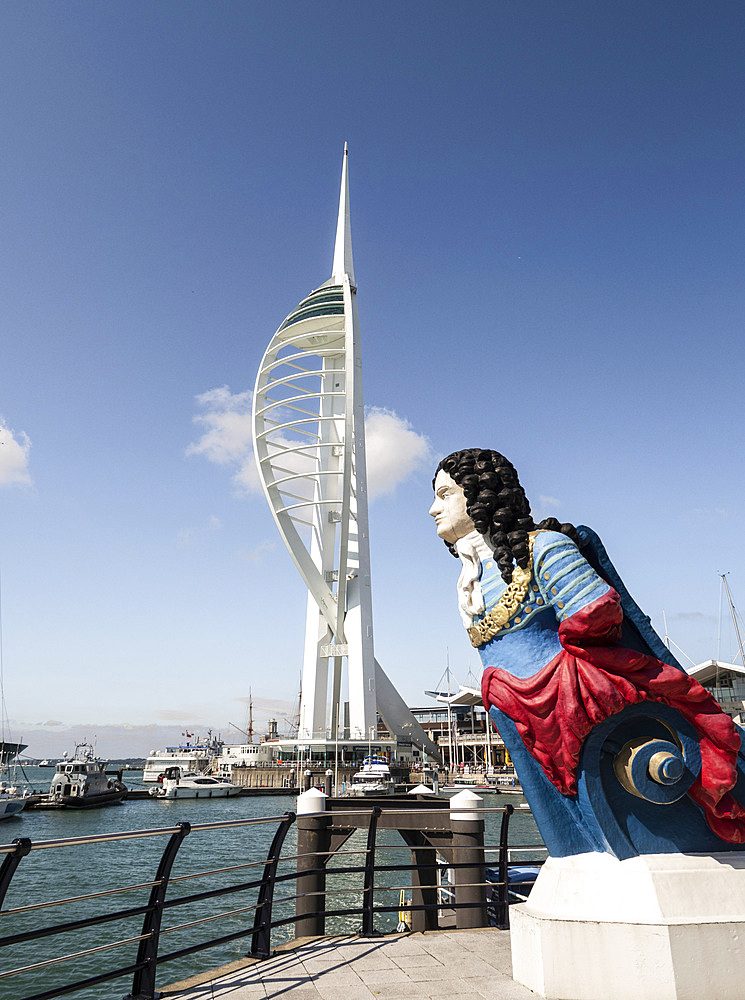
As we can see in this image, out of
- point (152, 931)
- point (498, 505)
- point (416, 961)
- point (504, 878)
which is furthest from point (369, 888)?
point (498, 505)

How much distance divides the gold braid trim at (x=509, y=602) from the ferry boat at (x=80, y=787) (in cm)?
4588

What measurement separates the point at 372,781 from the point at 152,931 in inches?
1519

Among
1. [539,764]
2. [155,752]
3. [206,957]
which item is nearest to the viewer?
[539,764]

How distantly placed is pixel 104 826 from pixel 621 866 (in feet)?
123

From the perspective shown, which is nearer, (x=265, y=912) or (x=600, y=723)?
(x=600, y=723)

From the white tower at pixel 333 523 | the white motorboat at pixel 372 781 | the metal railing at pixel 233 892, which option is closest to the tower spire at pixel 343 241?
the white tower at pixel 333 523

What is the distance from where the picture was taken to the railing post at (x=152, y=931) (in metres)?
4.03

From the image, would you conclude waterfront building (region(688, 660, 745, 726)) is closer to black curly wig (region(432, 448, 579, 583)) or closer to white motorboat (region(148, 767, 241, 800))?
white motorboat (region(148, 767, 241, 800))

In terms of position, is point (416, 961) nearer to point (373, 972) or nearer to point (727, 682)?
point (373, 972)

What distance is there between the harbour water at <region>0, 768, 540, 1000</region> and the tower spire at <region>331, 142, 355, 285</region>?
38307 mm

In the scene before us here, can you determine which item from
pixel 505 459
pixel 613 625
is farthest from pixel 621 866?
pixel 505 459

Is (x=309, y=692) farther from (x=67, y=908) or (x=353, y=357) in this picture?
(x=67, y=908)

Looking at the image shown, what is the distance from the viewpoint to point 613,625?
4082mm

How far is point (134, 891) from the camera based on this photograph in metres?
16.2
